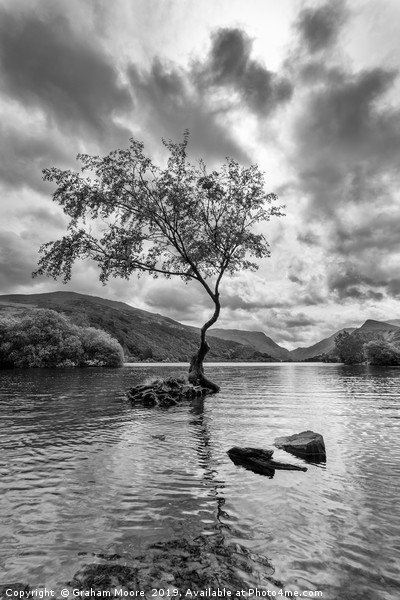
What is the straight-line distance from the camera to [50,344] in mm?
107750

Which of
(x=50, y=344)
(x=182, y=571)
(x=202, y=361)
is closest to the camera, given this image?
(x=182, y=571)

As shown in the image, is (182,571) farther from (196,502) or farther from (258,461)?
(258,461)

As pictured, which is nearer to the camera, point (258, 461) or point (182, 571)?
point (182, 571)

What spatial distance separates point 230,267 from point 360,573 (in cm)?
3806

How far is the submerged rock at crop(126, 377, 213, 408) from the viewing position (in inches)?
1129

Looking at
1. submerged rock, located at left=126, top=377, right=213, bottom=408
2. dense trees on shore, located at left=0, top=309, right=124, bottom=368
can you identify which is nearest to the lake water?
submerged rock, located at left=126, top=377, right=213, bottom=408

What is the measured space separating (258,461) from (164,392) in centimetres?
2012

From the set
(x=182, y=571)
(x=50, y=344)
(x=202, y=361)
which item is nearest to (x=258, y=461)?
(x=182, y=571)

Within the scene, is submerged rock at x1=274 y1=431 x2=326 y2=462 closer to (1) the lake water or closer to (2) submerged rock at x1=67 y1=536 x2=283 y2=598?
(1) the lake water

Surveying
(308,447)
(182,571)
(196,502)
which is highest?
(308,447)

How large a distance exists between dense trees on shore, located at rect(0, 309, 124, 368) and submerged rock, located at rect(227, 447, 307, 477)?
→ 106m

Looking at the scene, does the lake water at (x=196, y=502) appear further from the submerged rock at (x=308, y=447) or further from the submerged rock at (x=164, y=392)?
the submerged rock at (x=164, y=392)

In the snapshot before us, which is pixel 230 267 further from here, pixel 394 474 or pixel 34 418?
pixel 394 474

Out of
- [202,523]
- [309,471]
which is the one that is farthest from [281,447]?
[202,523]
